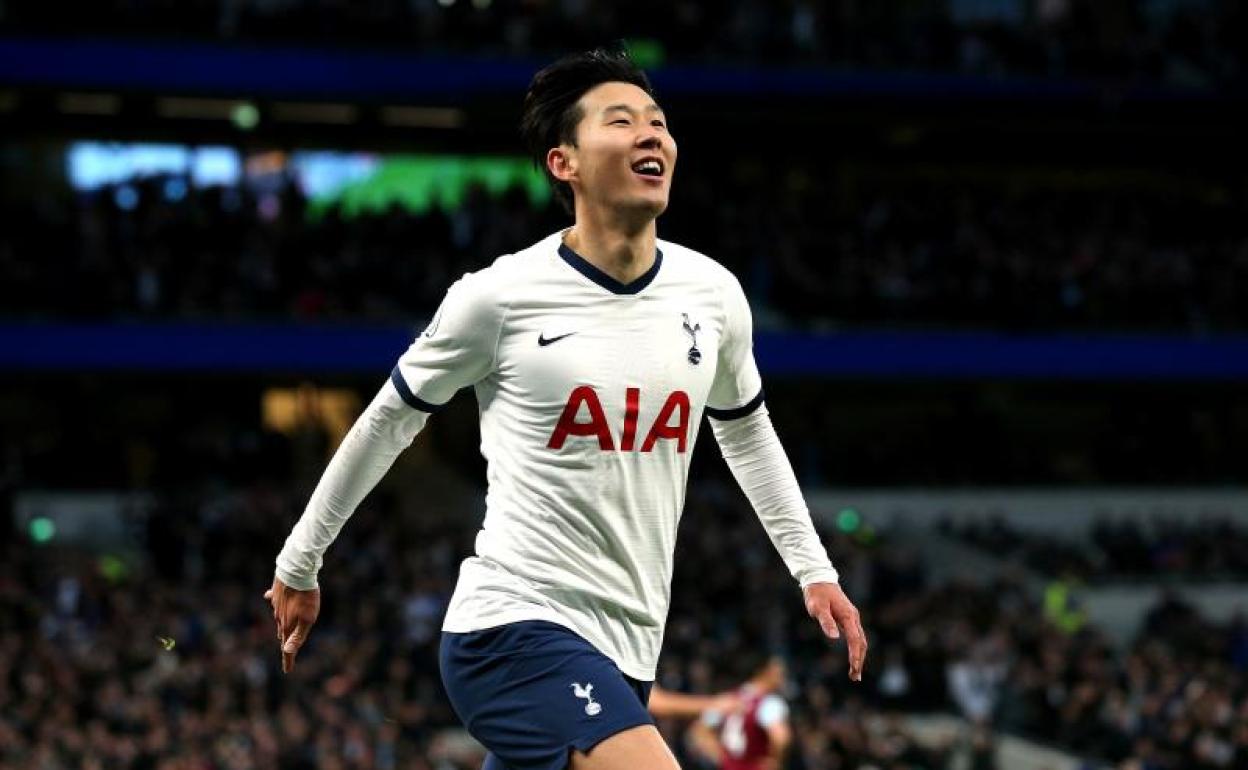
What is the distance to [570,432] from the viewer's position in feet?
16.9

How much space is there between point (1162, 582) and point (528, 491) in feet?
77.0

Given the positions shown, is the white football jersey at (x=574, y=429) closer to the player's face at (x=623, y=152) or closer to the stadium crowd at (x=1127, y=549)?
the player's face at (x=623, y=152)

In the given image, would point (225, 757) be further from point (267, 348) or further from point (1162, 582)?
point (1162, 582)

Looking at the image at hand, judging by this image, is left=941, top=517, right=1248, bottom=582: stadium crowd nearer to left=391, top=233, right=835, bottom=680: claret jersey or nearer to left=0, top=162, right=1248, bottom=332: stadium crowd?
left=0, top=162, right=1248, bottom=332: stadium crowd

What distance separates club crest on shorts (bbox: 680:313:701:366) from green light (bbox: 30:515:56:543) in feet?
67.7

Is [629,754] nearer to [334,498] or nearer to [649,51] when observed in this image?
[334,498]

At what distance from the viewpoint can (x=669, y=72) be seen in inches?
1158

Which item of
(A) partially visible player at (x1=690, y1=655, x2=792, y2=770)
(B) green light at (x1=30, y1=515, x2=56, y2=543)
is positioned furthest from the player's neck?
(B) green light at (x1=30, y1=515, x2=56, y2=543)

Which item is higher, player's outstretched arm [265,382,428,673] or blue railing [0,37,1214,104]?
player's outstretched arm [265,382,428,673]

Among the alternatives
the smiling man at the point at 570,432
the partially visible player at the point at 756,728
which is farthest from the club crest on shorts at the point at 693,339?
the partially visible player at the point at 756,728

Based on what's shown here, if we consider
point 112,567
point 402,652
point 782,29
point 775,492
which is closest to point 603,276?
point 775,492

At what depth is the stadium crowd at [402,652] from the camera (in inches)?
672

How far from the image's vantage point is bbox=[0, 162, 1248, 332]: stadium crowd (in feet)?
84.4

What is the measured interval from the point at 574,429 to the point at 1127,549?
951 inches
